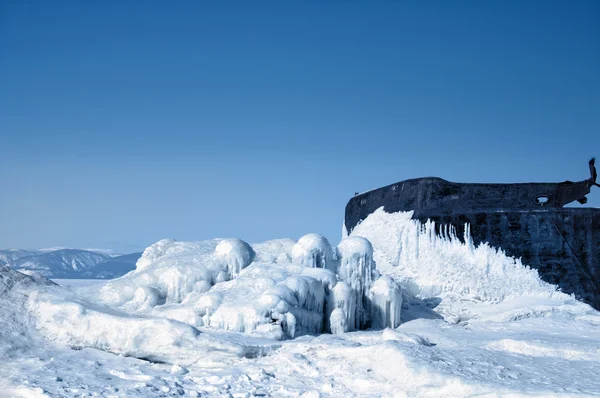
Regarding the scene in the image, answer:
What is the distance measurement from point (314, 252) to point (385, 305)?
6.06ft

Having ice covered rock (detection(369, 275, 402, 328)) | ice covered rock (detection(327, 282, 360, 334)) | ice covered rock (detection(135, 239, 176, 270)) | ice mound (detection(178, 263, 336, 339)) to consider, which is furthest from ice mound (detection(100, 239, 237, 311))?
ice covered rock (detection(369, 275, 402, 328))

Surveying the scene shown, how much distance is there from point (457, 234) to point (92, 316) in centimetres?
969

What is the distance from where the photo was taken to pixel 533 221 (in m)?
16.5

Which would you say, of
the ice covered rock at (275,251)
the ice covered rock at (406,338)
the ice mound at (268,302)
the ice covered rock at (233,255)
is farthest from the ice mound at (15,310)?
the ice covered rock at (406,338)

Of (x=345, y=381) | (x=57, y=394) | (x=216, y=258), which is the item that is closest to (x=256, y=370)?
(x=345, y=381)

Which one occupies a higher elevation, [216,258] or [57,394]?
[216,258]

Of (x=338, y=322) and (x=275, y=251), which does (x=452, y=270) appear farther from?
(x=338, y=322)

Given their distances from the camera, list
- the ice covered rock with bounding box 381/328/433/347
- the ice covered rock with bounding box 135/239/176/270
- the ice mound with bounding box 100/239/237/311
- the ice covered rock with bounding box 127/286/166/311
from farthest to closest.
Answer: the ice covered rock with bounding box 135/239/176/270 < the ice mound with bounding box 100/239/237/311 < the ice covered rock with bounding box 127/286/166/311 < the ice covered rock with bounding box 381/328/433/347

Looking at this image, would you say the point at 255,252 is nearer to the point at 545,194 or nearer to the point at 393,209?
the point at 393,209

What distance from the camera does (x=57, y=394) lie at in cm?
770

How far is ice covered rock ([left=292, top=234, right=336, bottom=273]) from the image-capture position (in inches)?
520

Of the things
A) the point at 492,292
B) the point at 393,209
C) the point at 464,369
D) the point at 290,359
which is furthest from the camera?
the point at 393,209

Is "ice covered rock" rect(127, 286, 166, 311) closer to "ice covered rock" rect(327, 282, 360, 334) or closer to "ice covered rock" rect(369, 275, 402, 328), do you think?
"ice covered rock" rect(327, 282, 360, 334)

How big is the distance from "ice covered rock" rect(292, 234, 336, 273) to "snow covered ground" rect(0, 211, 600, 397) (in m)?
0.03
